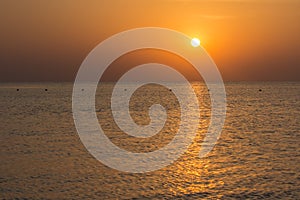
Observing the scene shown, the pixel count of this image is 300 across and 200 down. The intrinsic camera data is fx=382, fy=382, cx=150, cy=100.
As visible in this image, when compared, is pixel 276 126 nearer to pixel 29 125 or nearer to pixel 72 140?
pixel 72 140

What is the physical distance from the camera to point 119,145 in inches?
1859

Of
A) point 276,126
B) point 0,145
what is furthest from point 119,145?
point 276,126

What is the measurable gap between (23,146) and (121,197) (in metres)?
22.7

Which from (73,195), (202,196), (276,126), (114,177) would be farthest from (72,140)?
(276,126)

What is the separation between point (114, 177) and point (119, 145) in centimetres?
1649

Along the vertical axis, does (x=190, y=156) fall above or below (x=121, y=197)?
above

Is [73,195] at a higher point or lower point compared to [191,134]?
lower

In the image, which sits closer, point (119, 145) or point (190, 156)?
point (190, 156)

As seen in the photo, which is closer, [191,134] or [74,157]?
[74,157]

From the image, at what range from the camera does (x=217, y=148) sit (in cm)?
4528

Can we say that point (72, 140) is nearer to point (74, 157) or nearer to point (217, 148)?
point (74, 157)

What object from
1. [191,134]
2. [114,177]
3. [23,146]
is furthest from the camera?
[191,134]

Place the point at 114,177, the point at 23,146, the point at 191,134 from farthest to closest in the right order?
the point at 191,134 → the point at 23,146 → the point at 114,177

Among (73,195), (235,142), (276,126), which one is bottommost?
(73,195)
